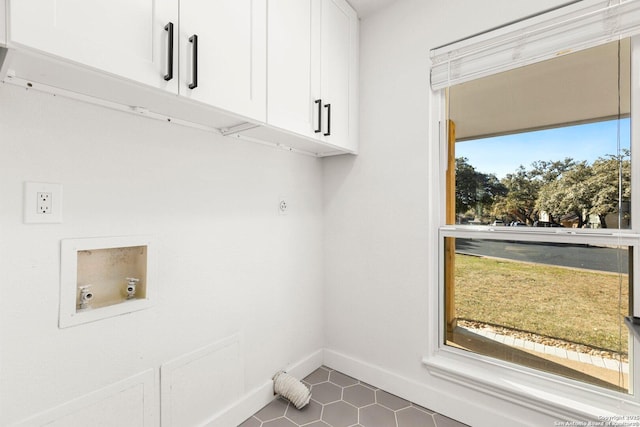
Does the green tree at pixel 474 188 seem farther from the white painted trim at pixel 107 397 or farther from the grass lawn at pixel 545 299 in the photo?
the white painted trim at pixel 107 397

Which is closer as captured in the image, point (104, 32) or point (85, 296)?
point (104, 32)

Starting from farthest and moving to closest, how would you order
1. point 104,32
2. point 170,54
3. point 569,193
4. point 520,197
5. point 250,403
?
point 250,403 < point 520,197 < point 569,193 < point 170,54 < point 104,32

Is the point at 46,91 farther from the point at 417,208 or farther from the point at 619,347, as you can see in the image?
the point at 619,347

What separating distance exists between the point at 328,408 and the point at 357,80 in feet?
6.39

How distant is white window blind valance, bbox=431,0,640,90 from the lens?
1196 mm

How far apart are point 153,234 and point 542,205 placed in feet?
5.74

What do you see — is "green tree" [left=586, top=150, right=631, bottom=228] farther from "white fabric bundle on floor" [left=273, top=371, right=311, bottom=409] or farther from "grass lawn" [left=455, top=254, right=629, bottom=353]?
"white fabric bundle on floor" [left=273, top=371, right=311, bottom=409]

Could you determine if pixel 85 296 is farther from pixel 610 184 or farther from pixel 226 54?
pixel 610 184

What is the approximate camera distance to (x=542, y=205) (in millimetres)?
1412

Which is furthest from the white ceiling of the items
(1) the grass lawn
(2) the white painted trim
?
(2) the white painted trim

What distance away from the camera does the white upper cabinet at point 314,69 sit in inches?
52.5

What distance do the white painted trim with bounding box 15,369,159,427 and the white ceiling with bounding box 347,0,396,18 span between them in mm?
2177

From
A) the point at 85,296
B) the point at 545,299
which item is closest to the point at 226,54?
the point at 85,296

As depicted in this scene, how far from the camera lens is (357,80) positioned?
1.90 m
